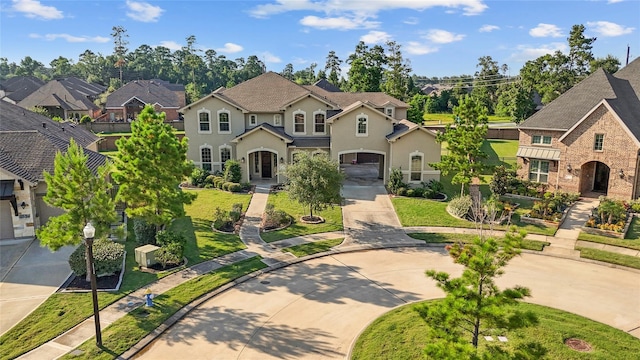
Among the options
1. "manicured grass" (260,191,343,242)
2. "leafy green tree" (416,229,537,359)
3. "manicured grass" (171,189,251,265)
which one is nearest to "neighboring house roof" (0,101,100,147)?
"manicured grass" (171,189,251,265)

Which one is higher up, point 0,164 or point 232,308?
point 0,164

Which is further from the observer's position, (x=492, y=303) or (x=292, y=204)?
(x=292, y=204)

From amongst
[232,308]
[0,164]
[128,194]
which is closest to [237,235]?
[128,194]

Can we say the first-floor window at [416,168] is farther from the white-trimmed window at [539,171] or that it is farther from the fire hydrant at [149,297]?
the fire hydrant at [149,297]

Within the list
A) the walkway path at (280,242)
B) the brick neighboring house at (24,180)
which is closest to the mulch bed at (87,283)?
the walkway path at (280,242)

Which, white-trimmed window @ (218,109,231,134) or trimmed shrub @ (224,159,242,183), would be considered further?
white-trimmed window @ (218,109,231,134)

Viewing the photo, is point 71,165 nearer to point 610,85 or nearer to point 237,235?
point 237,235

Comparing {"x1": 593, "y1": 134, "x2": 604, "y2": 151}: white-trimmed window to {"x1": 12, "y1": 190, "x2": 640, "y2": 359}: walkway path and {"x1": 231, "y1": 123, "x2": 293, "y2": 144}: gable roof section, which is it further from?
{"x1": 231, "y1": 123, "x2": 293, "y2": 144}: gable roof section
